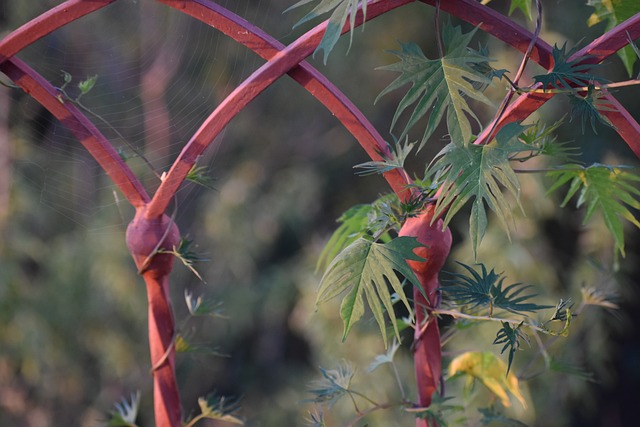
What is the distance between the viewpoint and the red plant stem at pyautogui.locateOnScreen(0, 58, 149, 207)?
407mm

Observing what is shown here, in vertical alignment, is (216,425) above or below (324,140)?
below

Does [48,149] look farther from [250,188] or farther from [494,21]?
[494,21]

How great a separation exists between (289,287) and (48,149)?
81 cm

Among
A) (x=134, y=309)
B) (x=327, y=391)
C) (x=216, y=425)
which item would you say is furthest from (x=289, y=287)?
(x=327, y=391)

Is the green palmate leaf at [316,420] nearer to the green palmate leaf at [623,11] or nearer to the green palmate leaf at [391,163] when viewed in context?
the green palmate leaf at [391,163]

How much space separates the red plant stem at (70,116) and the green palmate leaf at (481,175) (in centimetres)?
19

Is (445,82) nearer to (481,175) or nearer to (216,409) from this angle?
(481,175)

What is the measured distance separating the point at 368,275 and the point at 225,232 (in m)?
1.64

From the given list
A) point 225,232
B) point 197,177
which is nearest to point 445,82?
point 197,177

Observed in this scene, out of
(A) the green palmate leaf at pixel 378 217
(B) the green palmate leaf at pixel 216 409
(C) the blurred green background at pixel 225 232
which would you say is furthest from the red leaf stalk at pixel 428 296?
(C) the blurred green background at pixel 225 232

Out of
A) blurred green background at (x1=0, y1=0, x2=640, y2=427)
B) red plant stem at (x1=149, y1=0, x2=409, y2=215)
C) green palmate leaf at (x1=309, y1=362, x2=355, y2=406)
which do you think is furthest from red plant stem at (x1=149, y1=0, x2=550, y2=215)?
blurred green background at (x1=0, y1=0, x2=640, y2=427)

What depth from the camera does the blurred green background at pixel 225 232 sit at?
169 centimetres

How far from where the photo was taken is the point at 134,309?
187cm

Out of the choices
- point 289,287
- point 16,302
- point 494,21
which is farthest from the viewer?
point 289,287
